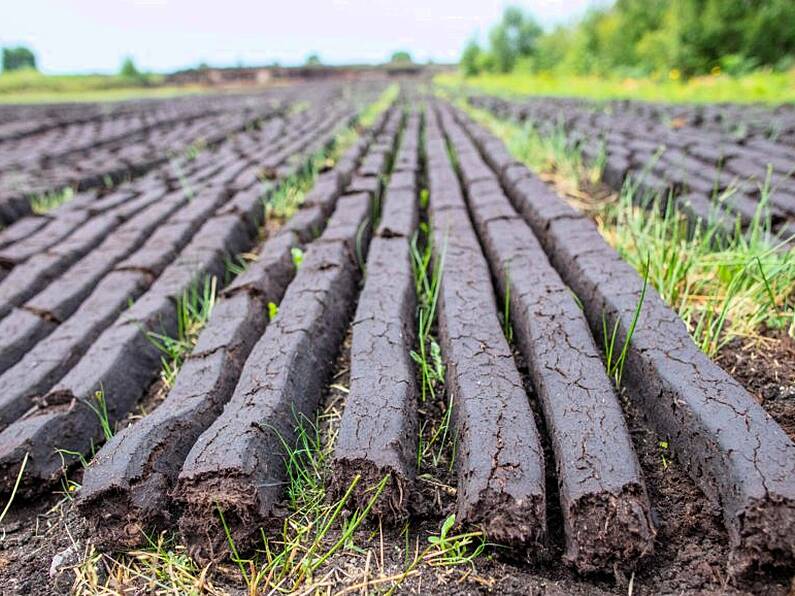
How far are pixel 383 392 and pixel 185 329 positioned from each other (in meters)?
1.13

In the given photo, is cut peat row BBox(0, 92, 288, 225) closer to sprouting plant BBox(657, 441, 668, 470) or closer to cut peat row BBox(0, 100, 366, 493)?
cut peat row BBox(0, 100, 366, 493)

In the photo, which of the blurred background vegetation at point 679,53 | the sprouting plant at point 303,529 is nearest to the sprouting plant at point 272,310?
the sprouting plant at point 303,529

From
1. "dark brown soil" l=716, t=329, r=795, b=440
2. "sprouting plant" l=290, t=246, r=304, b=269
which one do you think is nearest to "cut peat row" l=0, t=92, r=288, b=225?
"sprouting plant" l=290, t=246, r=304, b=269

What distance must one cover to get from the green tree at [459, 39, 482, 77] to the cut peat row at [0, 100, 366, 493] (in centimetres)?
2605

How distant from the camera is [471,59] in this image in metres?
27.6

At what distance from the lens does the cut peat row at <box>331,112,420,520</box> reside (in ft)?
4.45

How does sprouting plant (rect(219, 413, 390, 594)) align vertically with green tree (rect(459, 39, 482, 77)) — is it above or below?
below

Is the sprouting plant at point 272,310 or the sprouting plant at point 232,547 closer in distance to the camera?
the sprouting plant at point 232,547

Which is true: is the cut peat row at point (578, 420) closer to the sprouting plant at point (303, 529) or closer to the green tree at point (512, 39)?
the sprouting plant at point (303, 529)

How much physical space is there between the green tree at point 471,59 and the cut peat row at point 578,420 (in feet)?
86.3

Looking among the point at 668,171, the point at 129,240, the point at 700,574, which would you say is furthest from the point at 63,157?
the point at 700,574

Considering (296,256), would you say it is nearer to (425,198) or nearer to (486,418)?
(425,198)

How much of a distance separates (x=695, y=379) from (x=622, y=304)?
0.43 m

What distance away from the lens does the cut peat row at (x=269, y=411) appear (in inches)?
52.1
